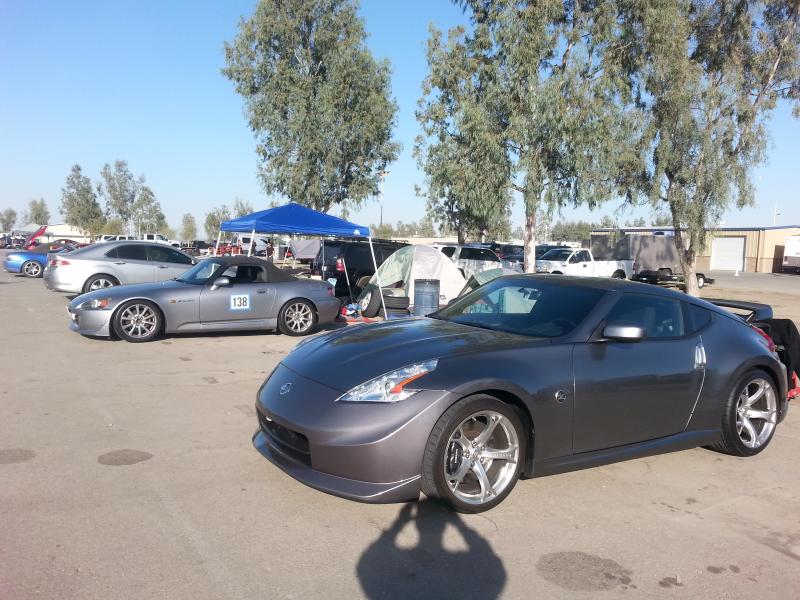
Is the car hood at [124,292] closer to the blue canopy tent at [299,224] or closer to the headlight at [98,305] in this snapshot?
the headlight at [98,305]

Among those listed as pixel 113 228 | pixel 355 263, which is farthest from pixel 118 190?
pixel 355 263

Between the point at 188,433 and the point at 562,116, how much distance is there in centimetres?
1263

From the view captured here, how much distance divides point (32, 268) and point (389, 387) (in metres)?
24.5

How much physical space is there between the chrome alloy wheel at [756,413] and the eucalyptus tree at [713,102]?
48.8ft

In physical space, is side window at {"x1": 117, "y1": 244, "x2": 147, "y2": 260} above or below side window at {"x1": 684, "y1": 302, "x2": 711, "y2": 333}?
above

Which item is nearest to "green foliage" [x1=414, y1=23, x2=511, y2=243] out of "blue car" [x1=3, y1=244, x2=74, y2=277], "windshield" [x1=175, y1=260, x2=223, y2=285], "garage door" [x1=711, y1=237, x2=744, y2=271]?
"windshield" [x1=175, y1=260, x2=223, y2=285]

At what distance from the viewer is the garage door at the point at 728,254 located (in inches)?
2042

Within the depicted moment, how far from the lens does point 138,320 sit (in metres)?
9.23

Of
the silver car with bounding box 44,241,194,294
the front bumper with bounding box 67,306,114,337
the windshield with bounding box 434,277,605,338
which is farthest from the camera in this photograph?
the silver car with bounding box 44,241,194,294

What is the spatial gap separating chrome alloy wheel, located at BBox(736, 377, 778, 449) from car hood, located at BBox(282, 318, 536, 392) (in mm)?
2271

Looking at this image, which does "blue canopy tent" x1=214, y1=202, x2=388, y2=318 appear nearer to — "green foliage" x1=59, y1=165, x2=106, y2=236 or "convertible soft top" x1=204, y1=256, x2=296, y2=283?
"convertible soft top" x1=204, y1=256, x2=296, y2=283

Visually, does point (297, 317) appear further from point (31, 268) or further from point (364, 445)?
point (31, 268)

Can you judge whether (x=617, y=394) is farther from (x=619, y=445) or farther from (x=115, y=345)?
(x=115, y=345)

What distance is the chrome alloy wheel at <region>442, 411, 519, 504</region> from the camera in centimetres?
382
